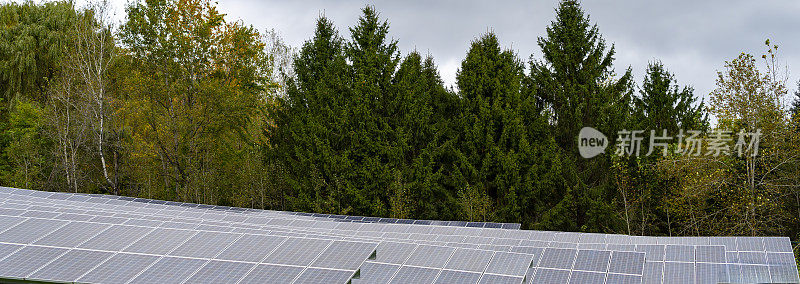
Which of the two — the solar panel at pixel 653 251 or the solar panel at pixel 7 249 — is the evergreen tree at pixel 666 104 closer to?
the solar panel at pixel 653 251

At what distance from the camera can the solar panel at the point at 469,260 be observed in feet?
37.5

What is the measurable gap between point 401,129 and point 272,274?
1897 centimetres

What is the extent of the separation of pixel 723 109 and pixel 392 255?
55.6 feet

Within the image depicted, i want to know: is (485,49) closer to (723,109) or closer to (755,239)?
(723,109)

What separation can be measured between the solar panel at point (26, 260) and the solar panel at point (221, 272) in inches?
108

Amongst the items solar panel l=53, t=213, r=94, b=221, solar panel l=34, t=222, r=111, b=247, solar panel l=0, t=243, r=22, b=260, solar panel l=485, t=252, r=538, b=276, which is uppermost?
solar panel l=53, t=213, r=94, b=221

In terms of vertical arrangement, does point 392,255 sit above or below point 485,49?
below

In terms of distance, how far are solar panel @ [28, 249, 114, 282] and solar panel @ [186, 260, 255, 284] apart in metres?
1.91

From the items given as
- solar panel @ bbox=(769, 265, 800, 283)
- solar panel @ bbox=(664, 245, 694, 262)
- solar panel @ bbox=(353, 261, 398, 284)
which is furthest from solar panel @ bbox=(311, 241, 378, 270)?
solar panel @ bbox=(769, 265, 800, 283)

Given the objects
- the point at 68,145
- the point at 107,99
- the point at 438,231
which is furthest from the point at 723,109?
the point at 68,145

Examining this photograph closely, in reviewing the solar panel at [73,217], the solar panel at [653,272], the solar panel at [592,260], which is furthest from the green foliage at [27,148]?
the solar panel at [653,272]

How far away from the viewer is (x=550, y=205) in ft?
96.8

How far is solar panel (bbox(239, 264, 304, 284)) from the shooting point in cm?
1037

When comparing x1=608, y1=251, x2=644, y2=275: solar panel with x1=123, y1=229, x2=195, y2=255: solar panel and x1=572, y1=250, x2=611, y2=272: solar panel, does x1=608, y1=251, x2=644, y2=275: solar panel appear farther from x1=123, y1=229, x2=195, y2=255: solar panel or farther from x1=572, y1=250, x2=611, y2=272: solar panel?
x1=123, y1=229, x2=195, y2=255: solar panel
